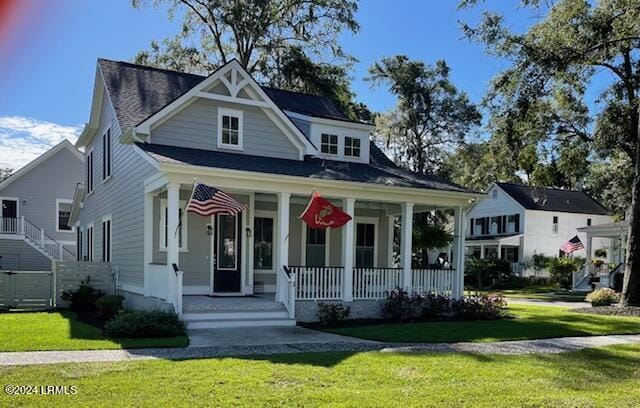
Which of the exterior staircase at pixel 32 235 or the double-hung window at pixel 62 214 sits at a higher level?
the double-hung window at pixel 62 214

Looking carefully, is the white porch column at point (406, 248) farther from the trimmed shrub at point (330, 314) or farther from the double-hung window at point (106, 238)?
the double-hung window at point (106, 238)

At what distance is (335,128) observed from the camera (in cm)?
1756

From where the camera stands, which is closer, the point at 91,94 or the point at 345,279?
the point at 345,279

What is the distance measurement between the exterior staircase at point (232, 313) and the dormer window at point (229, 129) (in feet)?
14.7

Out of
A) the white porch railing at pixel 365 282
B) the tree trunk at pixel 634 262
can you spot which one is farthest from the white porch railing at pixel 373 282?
the tree trunk at pixel 634 262

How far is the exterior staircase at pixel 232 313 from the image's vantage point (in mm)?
11477

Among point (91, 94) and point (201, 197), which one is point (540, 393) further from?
point (91, 94)

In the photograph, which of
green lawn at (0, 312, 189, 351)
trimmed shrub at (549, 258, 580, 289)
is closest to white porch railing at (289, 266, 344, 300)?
green lawn at (0, 312, 189, 351)

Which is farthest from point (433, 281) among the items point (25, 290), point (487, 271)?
point (487, 271)

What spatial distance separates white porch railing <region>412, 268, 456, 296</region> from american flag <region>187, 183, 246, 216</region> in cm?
568

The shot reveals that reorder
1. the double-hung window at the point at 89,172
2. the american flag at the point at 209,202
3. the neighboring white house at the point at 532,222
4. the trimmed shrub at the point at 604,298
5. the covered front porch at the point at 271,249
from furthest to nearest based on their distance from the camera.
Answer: the neighboring white house at the point at 532,222 < the double-hung window at the point at 89,172 < the trimmed shrub at the point at 604,298 < the covered front porch at the point at 271,249 < the american flag at the point at 209,202

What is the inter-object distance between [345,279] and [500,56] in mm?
9615

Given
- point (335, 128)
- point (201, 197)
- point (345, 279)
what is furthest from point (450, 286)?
point (201, 197)

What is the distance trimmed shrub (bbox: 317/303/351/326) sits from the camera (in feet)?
42.2
